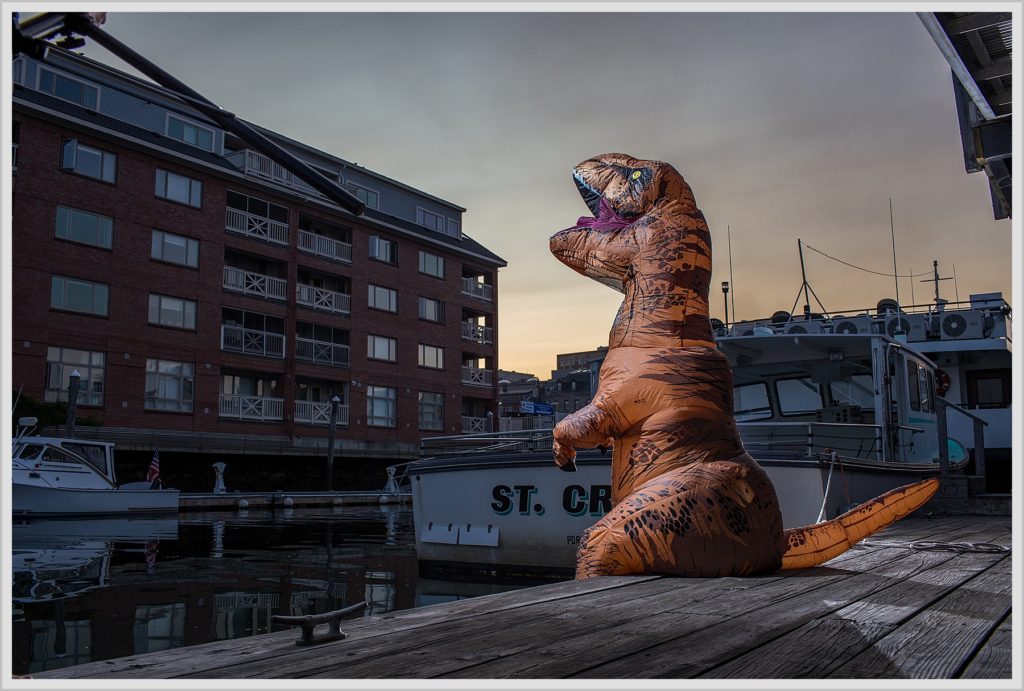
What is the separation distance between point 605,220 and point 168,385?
86.5 ft

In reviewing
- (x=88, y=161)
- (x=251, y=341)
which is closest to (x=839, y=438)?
(x=88, y=161)

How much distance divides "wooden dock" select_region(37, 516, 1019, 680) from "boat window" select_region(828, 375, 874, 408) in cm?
714

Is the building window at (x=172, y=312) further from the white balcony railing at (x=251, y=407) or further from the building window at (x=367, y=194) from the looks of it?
the building window at (x=367, y=194)

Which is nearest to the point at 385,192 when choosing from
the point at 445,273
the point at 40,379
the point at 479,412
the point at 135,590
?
the point at 445,273

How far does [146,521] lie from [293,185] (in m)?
17.3

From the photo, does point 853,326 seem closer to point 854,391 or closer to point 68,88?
point 854,391

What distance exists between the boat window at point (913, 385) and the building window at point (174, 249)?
2379 centimetres

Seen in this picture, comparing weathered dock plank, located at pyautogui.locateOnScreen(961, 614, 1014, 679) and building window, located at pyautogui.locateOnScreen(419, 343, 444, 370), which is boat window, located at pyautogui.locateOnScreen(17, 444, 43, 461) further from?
weathered dock plank, located at pyautogui.locateOnScreen(961, 614, 1014, 679)

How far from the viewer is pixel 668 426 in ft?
12.2

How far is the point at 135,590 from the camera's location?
23.9 feet

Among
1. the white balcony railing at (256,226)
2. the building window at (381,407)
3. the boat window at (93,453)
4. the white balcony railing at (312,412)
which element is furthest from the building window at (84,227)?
the building window at (381,407)

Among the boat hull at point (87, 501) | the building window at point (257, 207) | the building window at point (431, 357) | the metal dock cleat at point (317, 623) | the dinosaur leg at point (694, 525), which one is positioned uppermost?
the building window at point (257, 207)

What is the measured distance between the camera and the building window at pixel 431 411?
121 feet

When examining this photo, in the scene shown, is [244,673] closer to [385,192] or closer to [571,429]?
[571,429]
